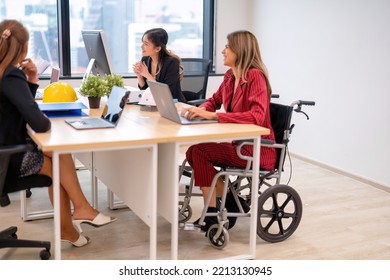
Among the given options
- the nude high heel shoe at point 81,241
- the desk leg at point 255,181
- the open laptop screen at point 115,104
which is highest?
the open laptop screen at point 115,104

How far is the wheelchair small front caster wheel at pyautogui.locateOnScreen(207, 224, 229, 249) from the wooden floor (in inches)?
1.5

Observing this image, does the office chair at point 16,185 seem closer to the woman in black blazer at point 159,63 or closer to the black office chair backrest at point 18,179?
the black office chair backrest at point 18,179

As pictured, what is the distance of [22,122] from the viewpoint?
2.73 meters

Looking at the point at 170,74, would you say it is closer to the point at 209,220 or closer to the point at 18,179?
the point at 209,220

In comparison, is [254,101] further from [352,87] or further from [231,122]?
[352,87]

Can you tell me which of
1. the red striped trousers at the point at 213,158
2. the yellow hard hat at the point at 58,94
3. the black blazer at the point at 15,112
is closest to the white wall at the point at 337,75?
the red striped trousers at the point at 213,158

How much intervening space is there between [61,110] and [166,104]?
61 centimetres

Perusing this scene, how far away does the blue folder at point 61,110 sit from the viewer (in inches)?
122

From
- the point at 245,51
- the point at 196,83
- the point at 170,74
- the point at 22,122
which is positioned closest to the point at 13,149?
the point at 22,122

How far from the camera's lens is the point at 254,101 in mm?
3021

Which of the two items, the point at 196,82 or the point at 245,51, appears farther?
the point at 196,82

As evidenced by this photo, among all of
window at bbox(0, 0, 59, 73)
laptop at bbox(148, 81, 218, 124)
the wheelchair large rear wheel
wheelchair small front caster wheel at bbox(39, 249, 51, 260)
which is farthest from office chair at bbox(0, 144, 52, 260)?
window at bbox(0, 0, 59, 73)

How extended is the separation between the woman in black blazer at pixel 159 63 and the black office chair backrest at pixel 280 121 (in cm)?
92

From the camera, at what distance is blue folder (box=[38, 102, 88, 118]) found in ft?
10.2
